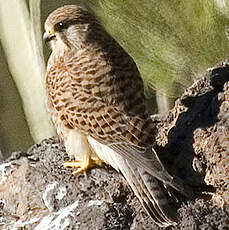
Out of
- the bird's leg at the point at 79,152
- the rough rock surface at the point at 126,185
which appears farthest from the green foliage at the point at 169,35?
the bird's leg at the point at 79,152

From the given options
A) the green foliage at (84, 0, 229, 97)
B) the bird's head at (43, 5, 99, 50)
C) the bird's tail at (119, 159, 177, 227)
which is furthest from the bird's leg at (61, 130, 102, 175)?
the green foliage at (84, 0, 229, 97)

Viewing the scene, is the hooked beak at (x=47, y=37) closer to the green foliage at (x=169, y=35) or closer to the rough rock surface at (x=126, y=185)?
the rough rock surface at (x=126, y=185)

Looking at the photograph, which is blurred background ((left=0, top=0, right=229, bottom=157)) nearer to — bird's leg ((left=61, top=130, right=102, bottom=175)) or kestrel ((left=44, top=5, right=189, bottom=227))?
kestrel ((left=44, top=5, right=189, bottom=227))

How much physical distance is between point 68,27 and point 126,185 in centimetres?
114

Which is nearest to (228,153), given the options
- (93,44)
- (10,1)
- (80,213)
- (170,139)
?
(170,139)

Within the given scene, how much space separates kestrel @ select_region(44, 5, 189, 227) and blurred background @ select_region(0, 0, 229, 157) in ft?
3.85

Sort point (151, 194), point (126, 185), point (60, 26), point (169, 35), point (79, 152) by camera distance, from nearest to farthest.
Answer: point (151, 194) → point (126, 185) → point (79, 152) → point (60, 26) → point (169, 35)

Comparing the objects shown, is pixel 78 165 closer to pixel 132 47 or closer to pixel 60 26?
pixel 60 26

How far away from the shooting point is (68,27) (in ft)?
14.1

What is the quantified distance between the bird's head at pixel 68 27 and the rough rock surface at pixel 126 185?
0.70 metres

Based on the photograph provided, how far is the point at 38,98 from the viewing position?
684cm

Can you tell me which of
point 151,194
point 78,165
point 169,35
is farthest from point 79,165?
point 169,35

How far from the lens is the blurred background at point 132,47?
17.2 feet

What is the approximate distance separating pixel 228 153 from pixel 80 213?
824 millimetres
